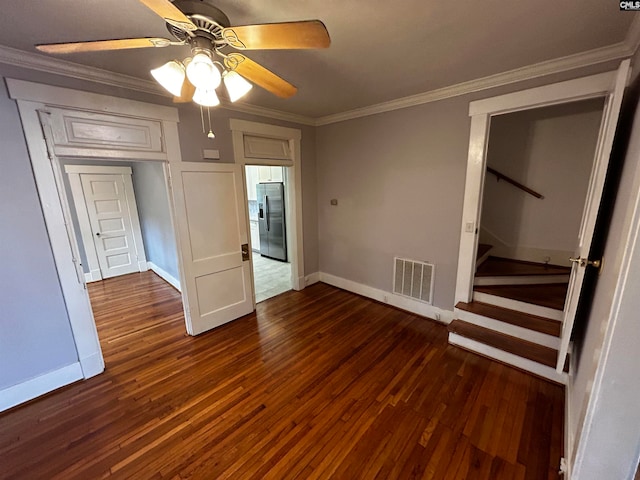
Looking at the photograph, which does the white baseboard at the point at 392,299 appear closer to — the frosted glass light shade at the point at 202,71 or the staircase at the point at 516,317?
the staircase at the point at 516,317

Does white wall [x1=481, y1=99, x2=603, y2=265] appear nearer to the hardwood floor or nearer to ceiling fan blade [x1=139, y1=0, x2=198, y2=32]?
the hardwood floor

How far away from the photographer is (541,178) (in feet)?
10.1

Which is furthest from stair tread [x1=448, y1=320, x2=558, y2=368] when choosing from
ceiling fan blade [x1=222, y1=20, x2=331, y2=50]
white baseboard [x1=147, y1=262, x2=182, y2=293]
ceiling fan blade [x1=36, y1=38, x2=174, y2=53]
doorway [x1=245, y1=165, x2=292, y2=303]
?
white baseboard [x1=147, y1=262, x2=182, y2=293]

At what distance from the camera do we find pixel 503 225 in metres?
3.41

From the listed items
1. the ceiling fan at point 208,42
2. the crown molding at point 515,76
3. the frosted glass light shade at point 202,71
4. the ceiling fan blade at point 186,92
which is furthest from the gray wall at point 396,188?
the frosted glass light shade at point 202,71

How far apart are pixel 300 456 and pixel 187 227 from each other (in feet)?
7.30

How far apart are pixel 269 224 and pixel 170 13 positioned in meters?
4.80

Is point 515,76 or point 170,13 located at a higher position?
point 515,76

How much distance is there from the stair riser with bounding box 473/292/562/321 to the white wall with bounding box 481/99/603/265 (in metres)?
1.12

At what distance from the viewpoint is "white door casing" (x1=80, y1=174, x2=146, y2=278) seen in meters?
4.43

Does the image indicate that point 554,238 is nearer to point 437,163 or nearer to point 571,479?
point 437,163

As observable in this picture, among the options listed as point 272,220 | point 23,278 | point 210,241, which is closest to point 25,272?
point 23,278

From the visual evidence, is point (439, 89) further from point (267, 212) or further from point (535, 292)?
point (267, 212)

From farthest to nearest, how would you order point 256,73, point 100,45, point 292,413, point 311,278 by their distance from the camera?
point 311,278, point 292,413, point 256,73, point 100,45
